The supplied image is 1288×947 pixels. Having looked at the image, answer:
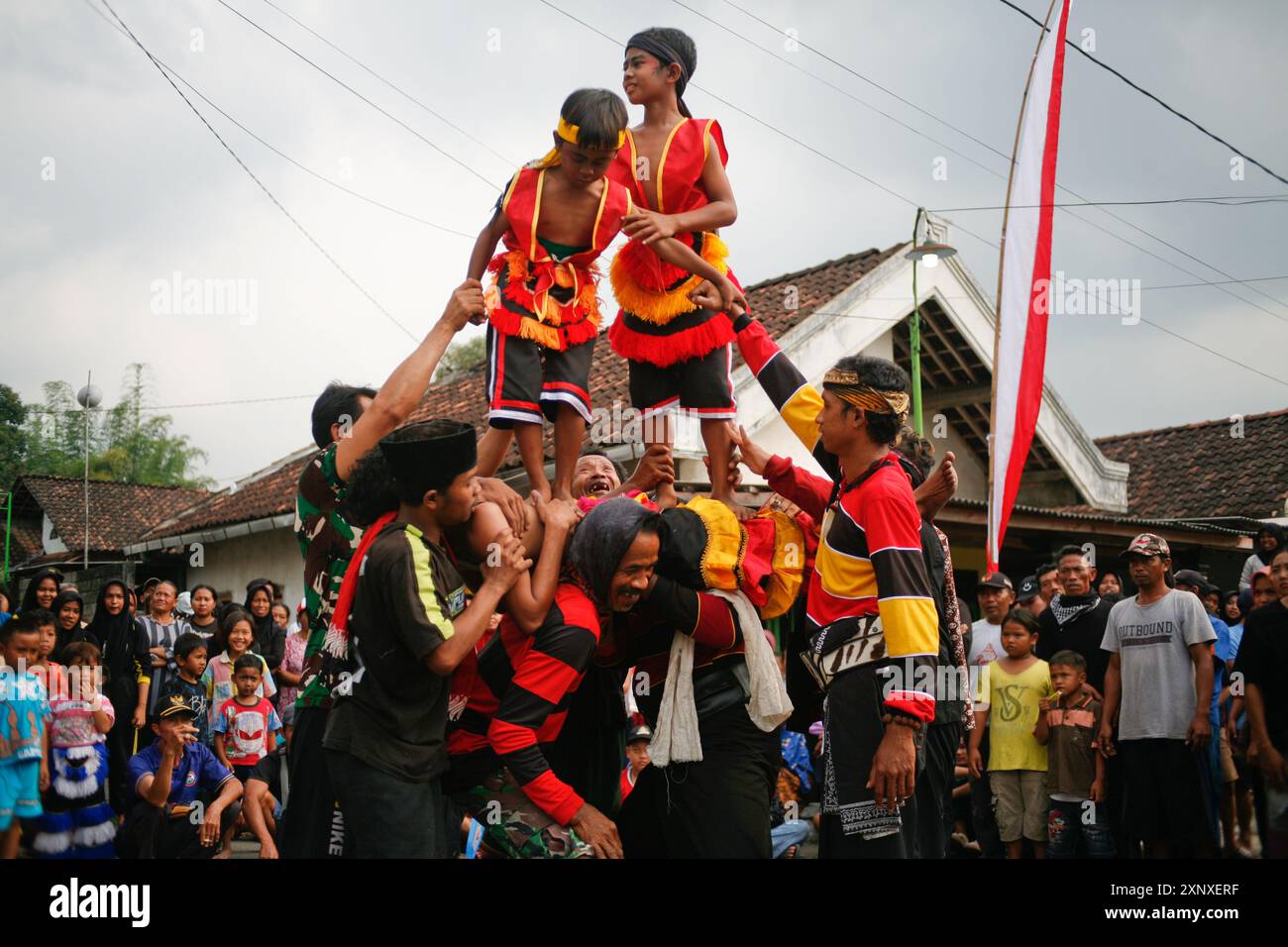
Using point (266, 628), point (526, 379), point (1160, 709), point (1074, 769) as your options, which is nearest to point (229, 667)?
point (266, 628)

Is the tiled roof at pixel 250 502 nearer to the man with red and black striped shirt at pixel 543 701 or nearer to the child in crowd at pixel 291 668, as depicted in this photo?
the child in crowd at pixel 291 668

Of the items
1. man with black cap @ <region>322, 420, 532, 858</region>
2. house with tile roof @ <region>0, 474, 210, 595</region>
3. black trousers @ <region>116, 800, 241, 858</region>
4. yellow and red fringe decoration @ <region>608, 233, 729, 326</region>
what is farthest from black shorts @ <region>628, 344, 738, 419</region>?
house with tile roof @ <region>0, 474, 210, 595</region>

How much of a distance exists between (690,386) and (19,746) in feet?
13.0

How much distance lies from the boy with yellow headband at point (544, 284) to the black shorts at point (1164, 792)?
12.3ft

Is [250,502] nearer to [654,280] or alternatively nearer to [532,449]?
[532,449]

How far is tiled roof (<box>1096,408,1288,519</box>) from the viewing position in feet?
58.7

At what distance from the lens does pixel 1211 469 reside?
64.1ft

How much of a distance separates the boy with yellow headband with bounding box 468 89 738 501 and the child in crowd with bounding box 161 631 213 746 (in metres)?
3.83

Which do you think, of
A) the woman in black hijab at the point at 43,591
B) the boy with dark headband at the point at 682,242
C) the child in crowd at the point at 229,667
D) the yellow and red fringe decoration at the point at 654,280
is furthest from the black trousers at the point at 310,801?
the woman in black hijab at the point at 43,591

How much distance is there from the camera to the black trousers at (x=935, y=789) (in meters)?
3.91

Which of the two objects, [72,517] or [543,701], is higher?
[72,517]
